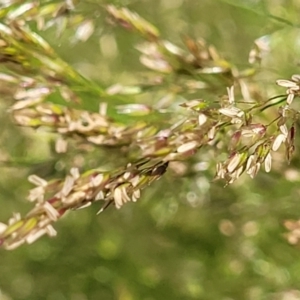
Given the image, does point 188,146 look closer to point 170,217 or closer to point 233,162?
point 233,162

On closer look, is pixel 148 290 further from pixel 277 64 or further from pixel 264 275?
pixel 277 64

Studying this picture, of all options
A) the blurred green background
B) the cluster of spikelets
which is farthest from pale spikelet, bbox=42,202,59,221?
the blurred green background

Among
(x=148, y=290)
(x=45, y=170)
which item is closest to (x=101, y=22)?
(x=45, y=170)

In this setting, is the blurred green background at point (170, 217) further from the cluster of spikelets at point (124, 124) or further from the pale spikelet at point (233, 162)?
the pale spikelet at point (233, 162)

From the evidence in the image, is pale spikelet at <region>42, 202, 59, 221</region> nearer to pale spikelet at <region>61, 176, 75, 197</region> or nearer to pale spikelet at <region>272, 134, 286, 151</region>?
pale spikelet at <region>61, 176, 75, 197</region>

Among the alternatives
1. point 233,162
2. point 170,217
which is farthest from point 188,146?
point 170,217
